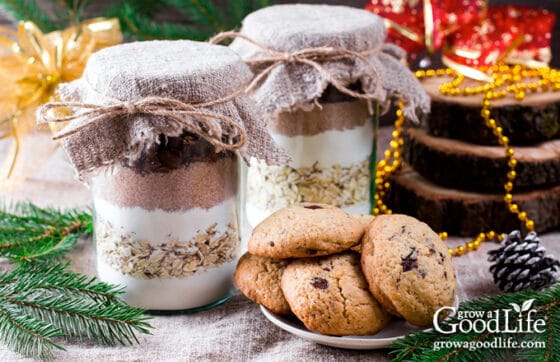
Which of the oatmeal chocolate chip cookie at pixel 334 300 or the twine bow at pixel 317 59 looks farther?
the twine bow at pixel 317 59

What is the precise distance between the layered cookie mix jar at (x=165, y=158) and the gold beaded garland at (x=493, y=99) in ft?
1.22

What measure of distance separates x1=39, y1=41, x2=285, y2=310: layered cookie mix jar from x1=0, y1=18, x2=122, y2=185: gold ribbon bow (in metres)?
0.45

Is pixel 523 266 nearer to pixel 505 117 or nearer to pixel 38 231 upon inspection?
pixel 505 117

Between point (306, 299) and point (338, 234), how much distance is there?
0.29ft

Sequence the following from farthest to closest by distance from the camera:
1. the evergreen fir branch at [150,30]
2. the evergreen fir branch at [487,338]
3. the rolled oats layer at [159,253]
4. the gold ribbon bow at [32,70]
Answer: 1. the evergreen fir branch at [150,30]
2. the gold ribbon bow at [32,70]
3. the rolled oats layer at [159,253]
4. the evergreen fir branch at [487,338]

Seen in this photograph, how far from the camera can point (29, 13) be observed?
65.9 inches

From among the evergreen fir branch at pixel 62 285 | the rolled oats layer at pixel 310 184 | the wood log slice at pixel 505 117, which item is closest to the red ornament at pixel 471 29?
the wood log slice at pixel 505 117

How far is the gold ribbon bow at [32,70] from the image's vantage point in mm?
1473

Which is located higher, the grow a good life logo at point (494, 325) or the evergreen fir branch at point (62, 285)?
the evergreen fir branch at point (62, 285)

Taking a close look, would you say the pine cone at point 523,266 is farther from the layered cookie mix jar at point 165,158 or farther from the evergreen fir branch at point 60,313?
the evergreen fir branch at point 60,313

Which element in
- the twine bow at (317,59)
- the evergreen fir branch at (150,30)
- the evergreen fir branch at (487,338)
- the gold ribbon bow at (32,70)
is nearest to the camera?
the evergreen fir branch at (487,338)

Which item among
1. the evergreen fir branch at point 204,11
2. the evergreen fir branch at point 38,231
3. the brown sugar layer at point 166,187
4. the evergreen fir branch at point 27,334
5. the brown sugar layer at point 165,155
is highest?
the evergreen fir branch at point 204,11

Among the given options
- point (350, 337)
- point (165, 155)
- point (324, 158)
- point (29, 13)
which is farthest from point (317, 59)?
point (29, 13)

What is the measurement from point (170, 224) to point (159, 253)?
4 cm
